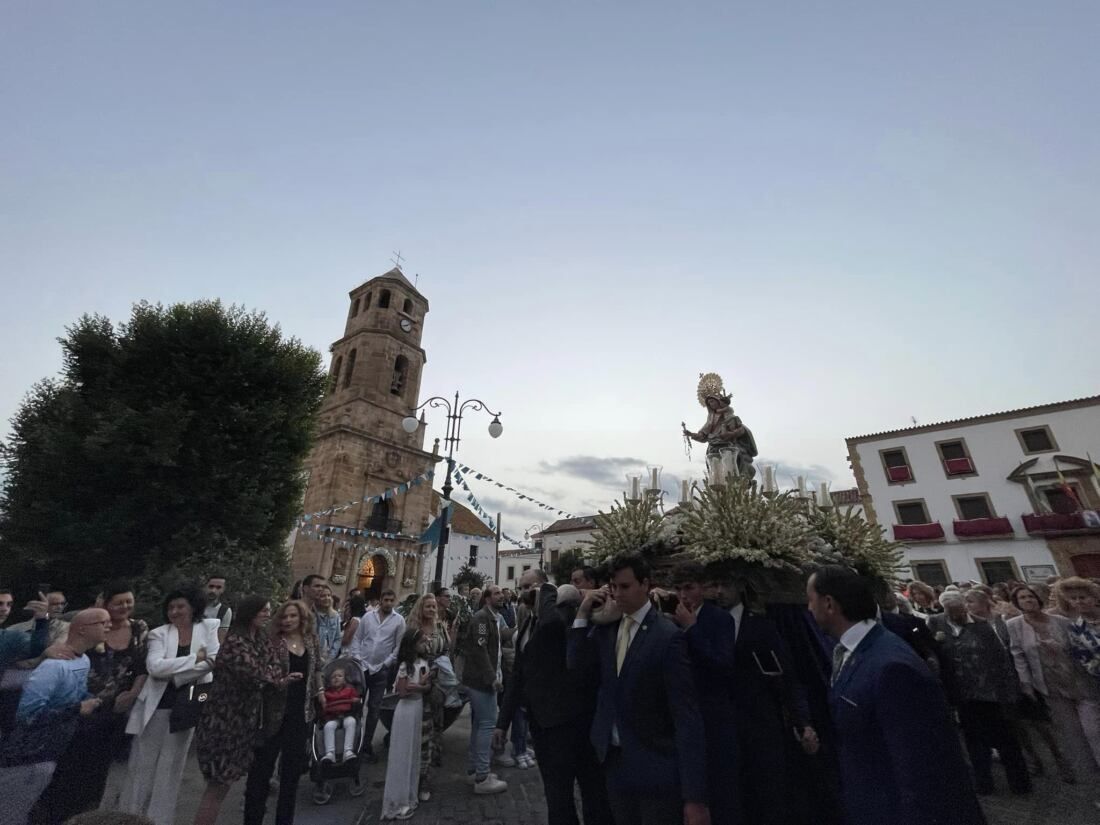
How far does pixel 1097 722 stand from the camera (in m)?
4.52

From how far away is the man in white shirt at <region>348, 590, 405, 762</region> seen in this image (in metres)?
5.92

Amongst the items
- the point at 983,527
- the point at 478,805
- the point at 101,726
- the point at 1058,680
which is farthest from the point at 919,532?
the point at 101,726

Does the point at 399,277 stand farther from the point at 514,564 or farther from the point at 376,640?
the point at 514,564

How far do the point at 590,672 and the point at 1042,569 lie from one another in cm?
2439

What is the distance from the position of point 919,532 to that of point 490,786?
23120 millimetres

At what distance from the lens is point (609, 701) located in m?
2.92

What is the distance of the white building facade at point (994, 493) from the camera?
59.5ft

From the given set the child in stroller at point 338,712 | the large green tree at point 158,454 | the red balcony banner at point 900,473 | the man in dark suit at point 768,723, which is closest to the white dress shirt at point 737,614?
the man in dark suit at point 768,723

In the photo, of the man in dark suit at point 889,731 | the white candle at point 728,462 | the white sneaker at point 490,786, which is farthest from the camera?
the white candle at point 728,462

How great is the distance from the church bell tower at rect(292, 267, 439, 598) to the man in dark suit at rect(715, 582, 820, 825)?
19.4 meters

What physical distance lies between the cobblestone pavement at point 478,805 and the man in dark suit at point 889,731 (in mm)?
3345

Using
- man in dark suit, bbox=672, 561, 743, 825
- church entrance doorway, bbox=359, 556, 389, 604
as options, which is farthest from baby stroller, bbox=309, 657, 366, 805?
church entrance doorway, bbox=359, 556, 389, 604

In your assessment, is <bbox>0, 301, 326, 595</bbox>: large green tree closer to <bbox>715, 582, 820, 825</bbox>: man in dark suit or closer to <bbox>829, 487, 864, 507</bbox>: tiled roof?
<bbox>715, 582, 820, 825</bbox>: man in dark suit

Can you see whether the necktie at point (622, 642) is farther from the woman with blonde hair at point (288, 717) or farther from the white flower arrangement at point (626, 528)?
the woman with blonde hair at point (288, 717)
